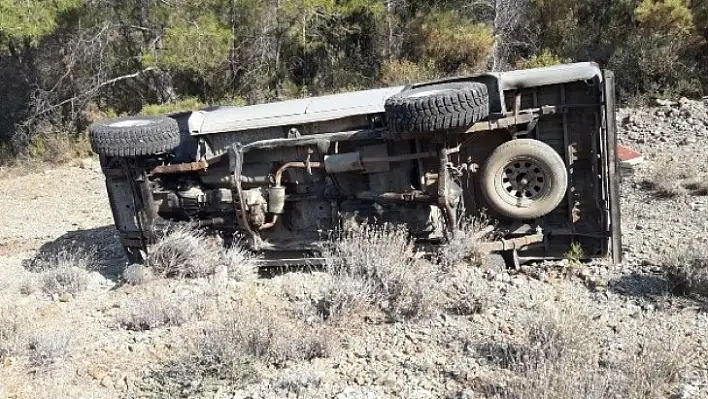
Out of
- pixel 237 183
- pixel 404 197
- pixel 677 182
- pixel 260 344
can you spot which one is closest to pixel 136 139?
pixel 237 183

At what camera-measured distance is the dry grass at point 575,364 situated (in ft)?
12.5

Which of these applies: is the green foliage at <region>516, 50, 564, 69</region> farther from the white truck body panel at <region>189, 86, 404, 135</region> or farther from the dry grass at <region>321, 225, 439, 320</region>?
the dry grass at <region>321, 225, 439, 320</region>

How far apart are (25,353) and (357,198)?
324 cm

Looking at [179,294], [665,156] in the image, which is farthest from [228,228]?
[665,156]

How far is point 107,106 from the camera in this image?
54.7 feet

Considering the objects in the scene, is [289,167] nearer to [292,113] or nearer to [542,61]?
[292,113]

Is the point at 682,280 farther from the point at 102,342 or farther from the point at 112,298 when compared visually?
the point at 112,298

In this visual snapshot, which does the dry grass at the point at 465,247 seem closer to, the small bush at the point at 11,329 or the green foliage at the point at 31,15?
the small bush at the point at 11,329

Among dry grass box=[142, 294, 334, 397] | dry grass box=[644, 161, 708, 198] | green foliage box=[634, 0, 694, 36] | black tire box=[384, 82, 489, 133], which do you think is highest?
green foliage box=[634, 0, 694, 36]

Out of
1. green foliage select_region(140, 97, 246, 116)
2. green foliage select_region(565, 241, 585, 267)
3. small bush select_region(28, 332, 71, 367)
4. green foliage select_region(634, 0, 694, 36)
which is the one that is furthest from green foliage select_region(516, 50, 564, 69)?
small bush select_region(28, 332, 71, 367)

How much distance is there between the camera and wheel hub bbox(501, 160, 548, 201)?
611 cm

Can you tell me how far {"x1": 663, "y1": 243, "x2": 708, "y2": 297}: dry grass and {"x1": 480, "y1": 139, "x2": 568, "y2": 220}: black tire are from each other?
1112 mm

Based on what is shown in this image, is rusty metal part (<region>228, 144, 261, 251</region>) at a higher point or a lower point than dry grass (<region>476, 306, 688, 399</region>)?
higher

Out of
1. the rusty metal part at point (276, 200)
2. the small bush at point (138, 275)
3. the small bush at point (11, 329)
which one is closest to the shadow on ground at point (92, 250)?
the small bush at point (138, 275)
